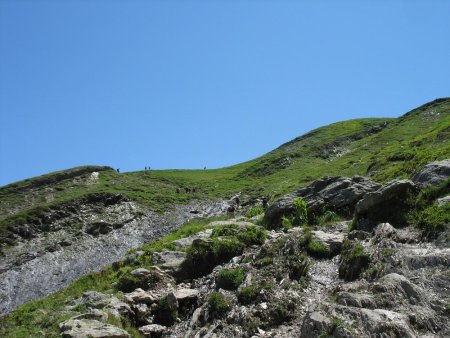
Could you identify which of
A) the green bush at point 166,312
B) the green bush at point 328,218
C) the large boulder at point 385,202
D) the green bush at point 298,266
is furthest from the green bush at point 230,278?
the green bush at point 328,218

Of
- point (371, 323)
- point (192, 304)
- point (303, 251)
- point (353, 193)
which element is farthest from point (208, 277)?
point (353, 193)

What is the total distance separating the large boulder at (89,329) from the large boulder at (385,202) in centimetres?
1357

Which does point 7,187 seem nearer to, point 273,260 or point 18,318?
point 18,318

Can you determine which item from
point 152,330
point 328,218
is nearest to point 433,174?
point 328,218

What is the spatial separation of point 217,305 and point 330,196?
15.7 m

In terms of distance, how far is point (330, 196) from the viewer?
104 feet

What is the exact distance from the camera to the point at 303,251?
73.2 feet

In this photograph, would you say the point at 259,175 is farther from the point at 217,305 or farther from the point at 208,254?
the point at 217,305

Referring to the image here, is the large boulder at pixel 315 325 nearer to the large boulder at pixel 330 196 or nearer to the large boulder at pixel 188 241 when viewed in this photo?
the large boulder at pixel 188 241

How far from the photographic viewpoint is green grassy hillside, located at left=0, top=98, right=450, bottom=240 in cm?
5750

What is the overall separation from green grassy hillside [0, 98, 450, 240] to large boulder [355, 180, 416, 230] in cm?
2036

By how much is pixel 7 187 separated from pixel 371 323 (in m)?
73.3

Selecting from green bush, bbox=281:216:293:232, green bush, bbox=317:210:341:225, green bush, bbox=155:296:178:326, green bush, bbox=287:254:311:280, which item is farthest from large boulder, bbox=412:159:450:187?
green bush, bbox=155:296:178:326

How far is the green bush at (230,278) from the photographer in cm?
2012
